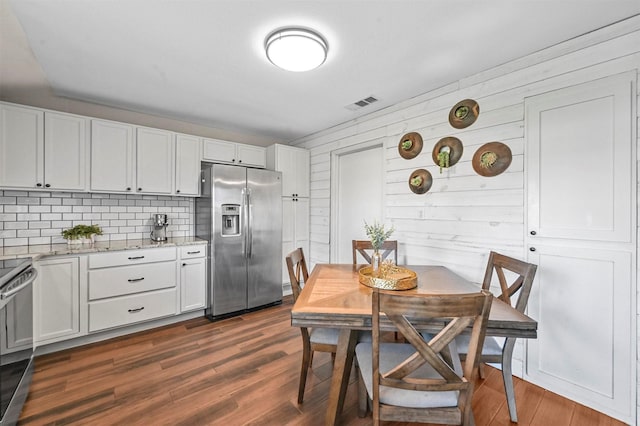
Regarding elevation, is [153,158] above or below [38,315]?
above

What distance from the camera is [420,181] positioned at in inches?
108

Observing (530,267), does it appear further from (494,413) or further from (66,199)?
(66,199)

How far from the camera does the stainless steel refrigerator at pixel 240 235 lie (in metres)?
3.21

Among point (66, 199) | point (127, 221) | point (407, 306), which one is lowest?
point (407, 306)

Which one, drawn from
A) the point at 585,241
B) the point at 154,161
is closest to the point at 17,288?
the point at 154,161

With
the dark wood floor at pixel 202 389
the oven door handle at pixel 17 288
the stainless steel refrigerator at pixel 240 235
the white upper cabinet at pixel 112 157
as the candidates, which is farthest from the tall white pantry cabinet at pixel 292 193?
the oven door handle at pixel 17 288

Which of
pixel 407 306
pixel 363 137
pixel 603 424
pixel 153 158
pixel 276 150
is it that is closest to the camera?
pixel 407 306

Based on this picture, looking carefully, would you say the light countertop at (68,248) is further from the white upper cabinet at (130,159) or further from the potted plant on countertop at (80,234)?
the white upper cabinet at (130,159)

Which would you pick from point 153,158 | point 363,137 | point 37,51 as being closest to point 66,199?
point 153,158

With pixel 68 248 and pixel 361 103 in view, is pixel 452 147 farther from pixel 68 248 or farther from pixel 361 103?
pixel 68 248

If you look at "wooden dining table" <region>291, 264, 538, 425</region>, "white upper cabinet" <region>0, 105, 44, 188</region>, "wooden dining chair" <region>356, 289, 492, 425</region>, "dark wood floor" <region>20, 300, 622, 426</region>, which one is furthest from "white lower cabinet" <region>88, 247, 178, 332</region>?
"wooden dining chair" <region>356, 289, 492, 425</region>

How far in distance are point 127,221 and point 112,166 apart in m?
0.70

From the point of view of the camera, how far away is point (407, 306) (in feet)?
3.51

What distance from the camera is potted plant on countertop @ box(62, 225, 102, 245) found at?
2717 millimetres
